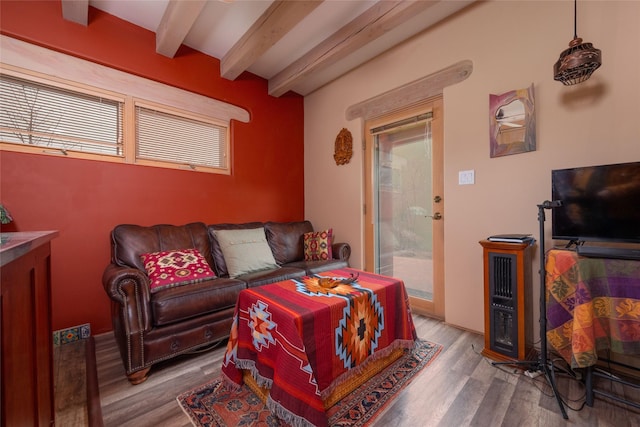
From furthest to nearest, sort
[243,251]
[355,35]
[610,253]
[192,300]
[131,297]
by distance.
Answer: [243,251]
[355,35]
[192,300]
[131,297]
[610,253]

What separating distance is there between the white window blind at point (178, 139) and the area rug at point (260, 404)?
2.27m

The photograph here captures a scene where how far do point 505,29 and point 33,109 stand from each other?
13.0 ft

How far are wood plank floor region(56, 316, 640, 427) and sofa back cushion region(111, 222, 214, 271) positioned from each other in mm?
785

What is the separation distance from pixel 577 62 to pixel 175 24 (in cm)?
299

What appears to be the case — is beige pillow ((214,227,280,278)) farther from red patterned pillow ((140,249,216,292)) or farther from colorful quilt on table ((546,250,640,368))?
colorful quilt on table ((546,250,640,368))

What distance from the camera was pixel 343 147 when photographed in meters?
3.44

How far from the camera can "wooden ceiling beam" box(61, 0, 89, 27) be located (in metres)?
2.02

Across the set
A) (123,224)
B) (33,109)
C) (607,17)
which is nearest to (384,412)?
(123,224)

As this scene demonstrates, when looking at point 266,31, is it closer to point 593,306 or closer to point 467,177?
point 467,177

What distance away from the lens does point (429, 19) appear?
8.08 ft

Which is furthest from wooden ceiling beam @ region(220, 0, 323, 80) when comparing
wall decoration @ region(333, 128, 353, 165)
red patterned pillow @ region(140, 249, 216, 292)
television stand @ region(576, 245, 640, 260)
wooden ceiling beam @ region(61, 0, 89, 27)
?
television stand @ region(576, 245, 640, 260)

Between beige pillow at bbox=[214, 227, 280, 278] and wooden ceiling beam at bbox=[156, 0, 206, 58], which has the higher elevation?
wooden ceiling beam at bbox=[156, 0, 206, 58]

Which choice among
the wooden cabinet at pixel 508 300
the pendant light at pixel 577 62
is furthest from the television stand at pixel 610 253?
the pendant light at pixel 577 62

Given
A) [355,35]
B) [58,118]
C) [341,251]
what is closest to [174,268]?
[58,118]
